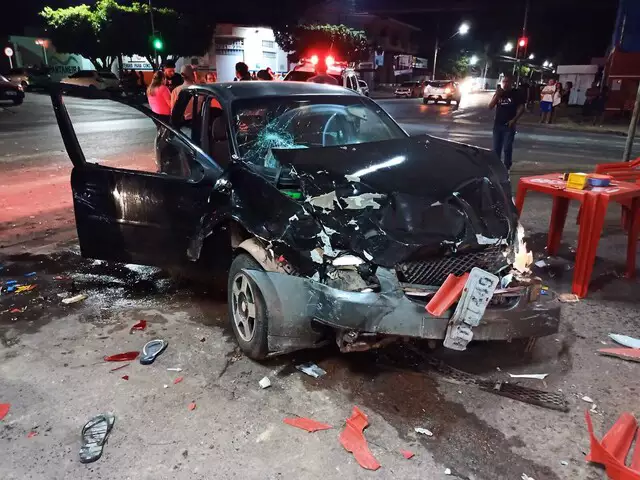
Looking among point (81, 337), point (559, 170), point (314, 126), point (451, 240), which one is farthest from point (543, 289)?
point (559, 170)

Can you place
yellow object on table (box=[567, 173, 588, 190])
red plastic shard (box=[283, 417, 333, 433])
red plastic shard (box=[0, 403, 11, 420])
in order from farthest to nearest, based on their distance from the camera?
yellow object on table (box=[567, 173, 588, 190])
red plastic shard (box=[0, 403, 11, 420])
red plastic shard (box=[283, 417, 333, 433])

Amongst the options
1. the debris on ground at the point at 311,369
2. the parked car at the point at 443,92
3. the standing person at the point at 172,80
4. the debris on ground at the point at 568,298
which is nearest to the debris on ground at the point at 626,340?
the debris on ground at the point at 568,298

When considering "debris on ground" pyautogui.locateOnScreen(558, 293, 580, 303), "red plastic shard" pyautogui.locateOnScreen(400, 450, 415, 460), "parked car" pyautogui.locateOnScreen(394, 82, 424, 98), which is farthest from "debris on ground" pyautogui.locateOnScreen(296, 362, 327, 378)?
"parked car" pyautogui.locateOnScreen(394, 82, 424, 98)

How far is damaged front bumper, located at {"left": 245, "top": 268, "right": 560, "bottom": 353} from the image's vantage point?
2.91 m

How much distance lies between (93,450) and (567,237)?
587 cm

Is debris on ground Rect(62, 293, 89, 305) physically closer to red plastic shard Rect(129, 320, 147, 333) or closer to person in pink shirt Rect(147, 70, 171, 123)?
red plastic shard Rect(129, 320, 147, 333)

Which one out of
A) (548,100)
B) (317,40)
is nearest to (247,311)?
(548,100)

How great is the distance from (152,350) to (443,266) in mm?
2134

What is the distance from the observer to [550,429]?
2877mm

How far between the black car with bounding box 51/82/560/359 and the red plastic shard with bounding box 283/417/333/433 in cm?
47

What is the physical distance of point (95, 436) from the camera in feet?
9.09

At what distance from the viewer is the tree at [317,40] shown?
43969mm

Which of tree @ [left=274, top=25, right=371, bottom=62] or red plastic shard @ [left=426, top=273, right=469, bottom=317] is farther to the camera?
tree @ [left=274, top=25, right=371, bottom=62]

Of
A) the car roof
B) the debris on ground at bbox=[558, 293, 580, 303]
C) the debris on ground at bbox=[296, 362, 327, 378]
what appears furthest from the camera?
the debris on ground at bbox=[558, 293, 580, 303]
